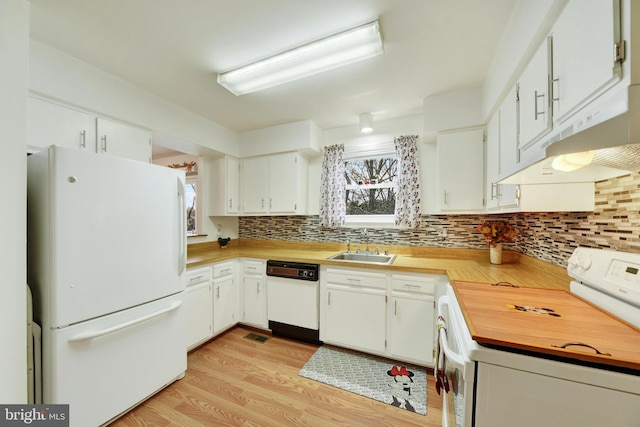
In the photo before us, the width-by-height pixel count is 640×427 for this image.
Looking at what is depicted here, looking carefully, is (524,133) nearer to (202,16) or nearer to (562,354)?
(562,354)

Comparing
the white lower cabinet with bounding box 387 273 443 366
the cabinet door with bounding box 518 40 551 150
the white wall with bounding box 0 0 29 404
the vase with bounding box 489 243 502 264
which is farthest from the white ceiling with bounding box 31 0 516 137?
the white lower cabinet with bounding box 387 273 443 366

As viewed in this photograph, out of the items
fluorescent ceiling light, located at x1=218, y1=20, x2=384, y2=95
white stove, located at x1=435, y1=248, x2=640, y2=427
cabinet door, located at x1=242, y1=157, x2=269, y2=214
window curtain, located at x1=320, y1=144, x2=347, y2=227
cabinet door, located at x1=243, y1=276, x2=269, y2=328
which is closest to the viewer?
white stove, located at x1=435, y1=248, x2=640, y2=427

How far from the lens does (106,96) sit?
5.65 ft

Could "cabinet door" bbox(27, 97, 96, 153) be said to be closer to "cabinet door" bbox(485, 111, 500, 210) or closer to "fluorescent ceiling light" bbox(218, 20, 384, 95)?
"fluorescent ceiling light" bbox(218, 20, 384, 95)

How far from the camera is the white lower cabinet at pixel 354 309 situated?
1.99 metres

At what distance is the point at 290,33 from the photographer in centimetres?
137

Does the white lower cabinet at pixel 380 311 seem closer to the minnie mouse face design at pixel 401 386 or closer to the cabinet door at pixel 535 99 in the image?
the minnie mouse face design at pixel 401 386

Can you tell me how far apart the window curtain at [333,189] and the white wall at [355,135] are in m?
0.13

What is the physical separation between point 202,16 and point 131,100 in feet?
3.62

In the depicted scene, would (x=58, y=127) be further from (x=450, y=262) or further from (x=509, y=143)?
(x=450, y=262)

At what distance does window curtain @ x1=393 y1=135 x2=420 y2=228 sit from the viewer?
2.38 m

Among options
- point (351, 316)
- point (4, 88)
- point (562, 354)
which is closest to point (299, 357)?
point (351, 316)

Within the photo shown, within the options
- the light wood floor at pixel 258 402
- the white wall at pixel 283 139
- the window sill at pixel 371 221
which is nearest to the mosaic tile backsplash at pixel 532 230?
the window sill at pixel 371 221

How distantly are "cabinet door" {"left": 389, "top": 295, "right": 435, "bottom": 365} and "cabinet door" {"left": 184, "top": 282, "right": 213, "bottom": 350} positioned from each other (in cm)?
171
